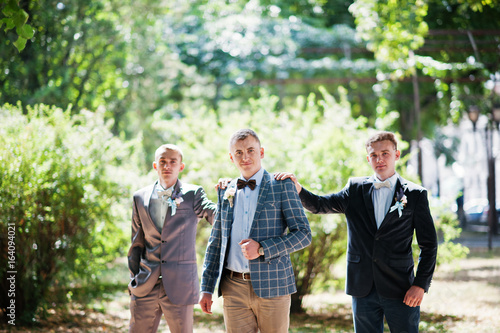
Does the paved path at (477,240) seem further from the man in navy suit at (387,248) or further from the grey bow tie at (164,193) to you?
the grey bow tie at (164,193)

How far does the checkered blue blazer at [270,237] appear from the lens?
3.95 m

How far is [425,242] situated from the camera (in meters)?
4.32

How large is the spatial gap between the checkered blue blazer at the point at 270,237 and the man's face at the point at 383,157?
2.78ft

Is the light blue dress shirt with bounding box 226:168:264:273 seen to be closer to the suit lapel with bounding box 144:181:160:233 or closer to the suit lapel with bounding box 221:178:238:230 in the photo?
the suit lapel with bounding box 221:178:238:230

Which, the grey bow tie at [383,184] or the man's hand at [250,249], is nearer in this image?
the man's hand at [250,249]

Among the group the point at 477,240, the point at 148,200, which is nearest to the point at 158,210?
the point at 148,200

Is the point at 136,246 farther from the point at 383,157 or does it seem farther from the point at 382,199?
the point at 383,157

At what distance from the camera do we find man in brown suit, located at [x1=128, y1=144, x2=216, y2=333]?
471cm

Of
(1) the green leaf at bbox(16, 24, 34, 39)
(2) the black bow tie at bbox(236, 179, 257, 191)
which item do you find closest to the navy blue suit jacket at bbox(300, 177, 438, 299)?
(2) the black bow tie at bbox(236, 179, 257, 191)

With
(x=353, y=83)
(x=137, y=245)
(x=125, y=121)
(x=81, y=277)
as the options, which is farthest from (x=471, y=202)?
(x=137, y=245)

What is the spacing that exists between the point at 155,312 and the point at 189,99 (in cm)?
1826

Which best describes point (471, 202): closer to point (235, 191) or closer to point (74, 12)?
point (74, 12)

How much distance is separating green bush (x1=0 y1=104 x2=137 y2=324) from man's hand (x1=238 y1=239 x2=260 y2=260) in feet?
15.8

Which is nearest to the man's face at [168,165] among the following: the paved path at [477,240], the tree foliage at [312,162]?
the tree foliage at [312,162]
